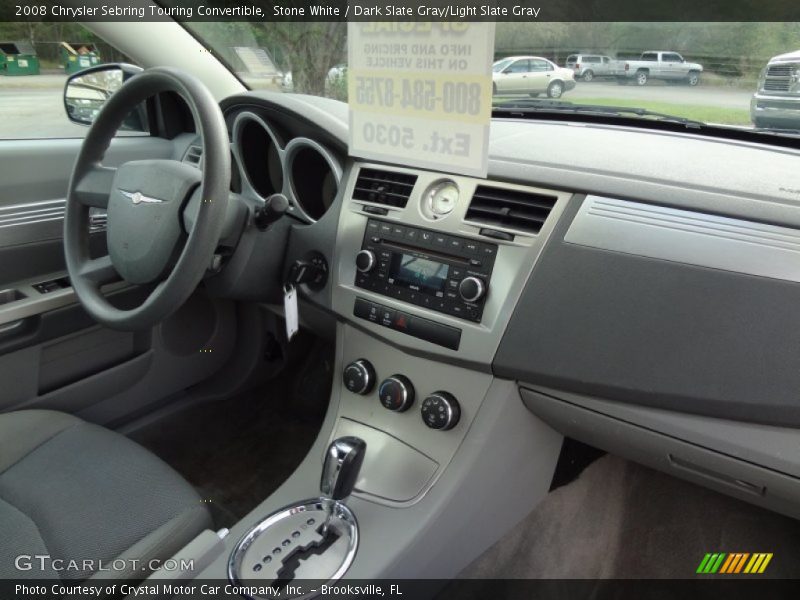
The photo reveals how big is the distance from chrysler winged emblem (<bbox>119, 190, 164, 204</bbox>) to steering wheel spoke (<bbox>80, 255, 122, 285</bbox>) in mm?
160

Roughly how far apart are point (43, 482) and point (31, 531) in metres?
0.12

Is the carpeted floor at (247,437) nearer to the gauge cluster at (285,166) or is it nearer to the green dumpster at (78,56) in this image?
the gauge cluster at (285,166)

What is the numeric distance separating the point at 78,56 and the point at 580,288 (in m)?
1.59

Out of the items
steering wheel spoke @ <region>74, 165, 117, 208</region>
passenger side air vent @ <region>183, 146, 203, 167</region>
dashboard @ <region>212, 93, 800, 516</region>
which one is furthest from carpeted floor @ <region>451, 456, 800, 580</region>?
passenger side air vent @ <region>183, 146, 203, 167</region>

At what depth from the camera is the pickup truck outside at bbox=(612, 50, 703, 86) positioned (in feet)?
4.47

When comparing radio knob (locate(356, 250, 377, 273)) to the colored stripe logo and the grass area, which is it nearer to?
the grass area

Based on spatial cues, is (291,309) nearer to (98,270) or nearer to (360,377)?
(360,377)

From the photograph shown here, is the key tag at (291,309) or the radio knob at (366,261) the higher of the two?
the radio knob at (366,261)

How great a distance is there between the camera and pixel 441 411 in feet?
4.41

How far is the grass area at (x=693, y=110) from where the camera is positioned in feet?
4.55

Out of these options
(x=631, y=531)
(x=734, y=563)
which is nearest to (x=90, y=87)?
(x=631, y=531)

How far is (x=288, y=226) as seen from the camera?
5.24 ft

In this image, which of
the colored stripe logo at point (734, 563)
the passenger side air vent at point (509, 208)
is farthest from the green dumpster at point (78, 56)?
the colored stripe logo at point (734, 563)

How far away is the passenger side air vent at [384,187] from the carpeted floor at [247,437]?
77 cm
